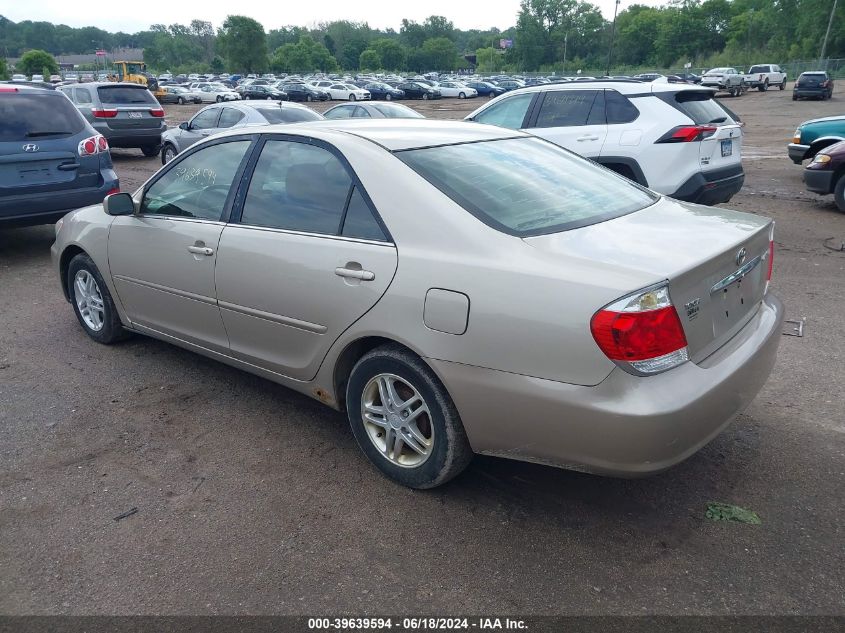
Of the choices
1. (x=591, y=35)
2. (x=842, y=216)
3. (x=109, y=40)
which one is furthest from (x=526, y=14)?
(x=842, y=216)

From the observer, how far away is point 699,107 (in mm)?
8086

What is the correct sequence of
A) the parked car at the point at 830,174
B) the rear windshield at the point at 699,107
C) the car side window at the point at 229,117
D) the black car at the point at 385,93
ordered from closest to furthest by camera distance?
the rear windshield at the point at 699,107, the parked car at the point at 830,174, the car side window at the point at 229,117, the black car at the point at 385,93

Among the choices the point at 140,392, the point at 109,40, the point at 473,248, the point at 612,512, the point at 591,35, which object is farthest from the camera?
the point at 109,40

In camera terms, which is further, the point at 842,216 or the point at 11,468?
the point at 842,216

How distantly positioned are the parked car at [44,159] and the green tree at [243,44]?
10133 cm

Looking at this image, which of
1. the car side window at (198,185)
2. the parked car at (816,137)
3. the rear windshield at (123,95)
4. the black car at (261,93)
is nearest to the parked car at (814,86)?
the parked car at (816,137)

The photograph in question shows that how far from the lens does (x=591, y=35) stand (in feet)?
426

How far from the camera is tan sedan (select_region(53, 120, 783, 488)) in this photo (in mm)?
2605

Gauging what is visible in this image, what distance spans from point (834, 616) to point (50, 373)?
4.60 metres

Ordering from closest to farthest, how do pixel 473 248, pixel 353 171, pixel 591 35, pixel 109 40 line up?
pixel 473 248
pixel 353 171
pixel 591 35
pixel 109 40

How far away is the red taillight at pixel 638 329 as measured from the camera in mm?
2525

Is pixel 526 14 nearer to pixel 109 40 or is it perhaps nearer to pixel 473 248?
pixel 109 40

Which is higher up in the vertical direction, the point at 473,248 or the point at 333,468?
the point at 473,248

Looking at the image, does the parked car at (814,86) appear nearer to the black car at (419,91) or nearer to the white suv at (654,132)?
the black car at (419,91)
